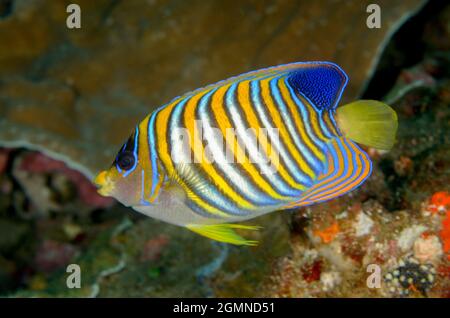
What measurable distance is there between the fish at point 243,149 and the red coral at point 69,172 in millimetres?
3073

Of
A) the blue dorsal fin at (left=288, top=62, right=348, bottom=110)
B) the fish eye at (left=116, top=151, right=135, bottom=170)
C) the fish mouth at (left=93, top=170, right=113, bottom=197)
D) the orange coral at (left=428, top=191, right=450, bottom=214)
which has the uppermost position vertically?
the blue dorsal fin at (left=288, top=62, right=348, bottom=110)

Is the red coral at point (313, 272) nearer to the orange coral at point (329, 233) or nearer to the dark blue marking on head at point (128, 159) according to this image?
the orange coral at point (329, 233)

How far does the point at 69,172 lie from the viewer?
14.5 ft

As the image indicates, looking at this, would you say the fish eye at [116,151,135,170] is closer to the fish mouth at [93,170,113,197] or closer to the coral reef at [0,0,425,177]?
the fish mouth at [93,170,113,197]

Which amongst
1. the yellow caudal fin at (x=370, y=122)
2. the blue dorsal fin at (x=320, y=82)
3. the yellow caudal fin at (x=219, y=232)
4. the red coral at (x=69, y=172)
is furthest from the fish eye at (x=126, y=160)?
the red coral at (x=69, y=172)

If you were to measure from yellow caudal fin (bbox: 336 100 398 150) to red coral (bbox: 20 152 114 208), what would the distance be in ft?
11.2

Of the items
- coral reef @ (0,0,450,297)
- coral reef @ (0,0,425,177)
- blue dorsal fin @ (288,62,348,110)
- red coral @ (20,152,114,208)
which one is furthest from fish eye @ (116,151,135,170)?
red coral @ (20,152,114,208)

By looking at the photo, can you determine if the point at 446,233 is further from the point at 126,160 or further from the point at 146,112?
the point at 146,112

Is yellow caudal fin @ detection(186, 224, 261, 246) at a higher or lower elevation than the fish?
lower

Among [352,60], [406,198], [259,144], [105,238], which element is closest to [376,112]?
[259,144]

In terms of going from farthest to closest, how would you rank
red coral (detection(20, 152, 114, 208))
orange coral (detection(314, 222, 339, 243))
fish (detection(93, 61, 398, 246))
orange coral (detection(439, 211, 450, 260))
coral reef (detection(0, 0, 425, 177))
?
red coral (detection(20, 152, 114, 208)), coral reef (detection(0, 0, 425, 177)), orange coral (detection(314, 222, 339, 243)), orange coral (detection(439, 211, 450, 260)), fish (detection(93, 61, 398, 246))

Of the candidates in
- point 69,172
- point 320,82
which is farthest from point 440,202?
point 69,172

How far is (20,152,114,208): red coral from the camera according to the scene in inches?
170
